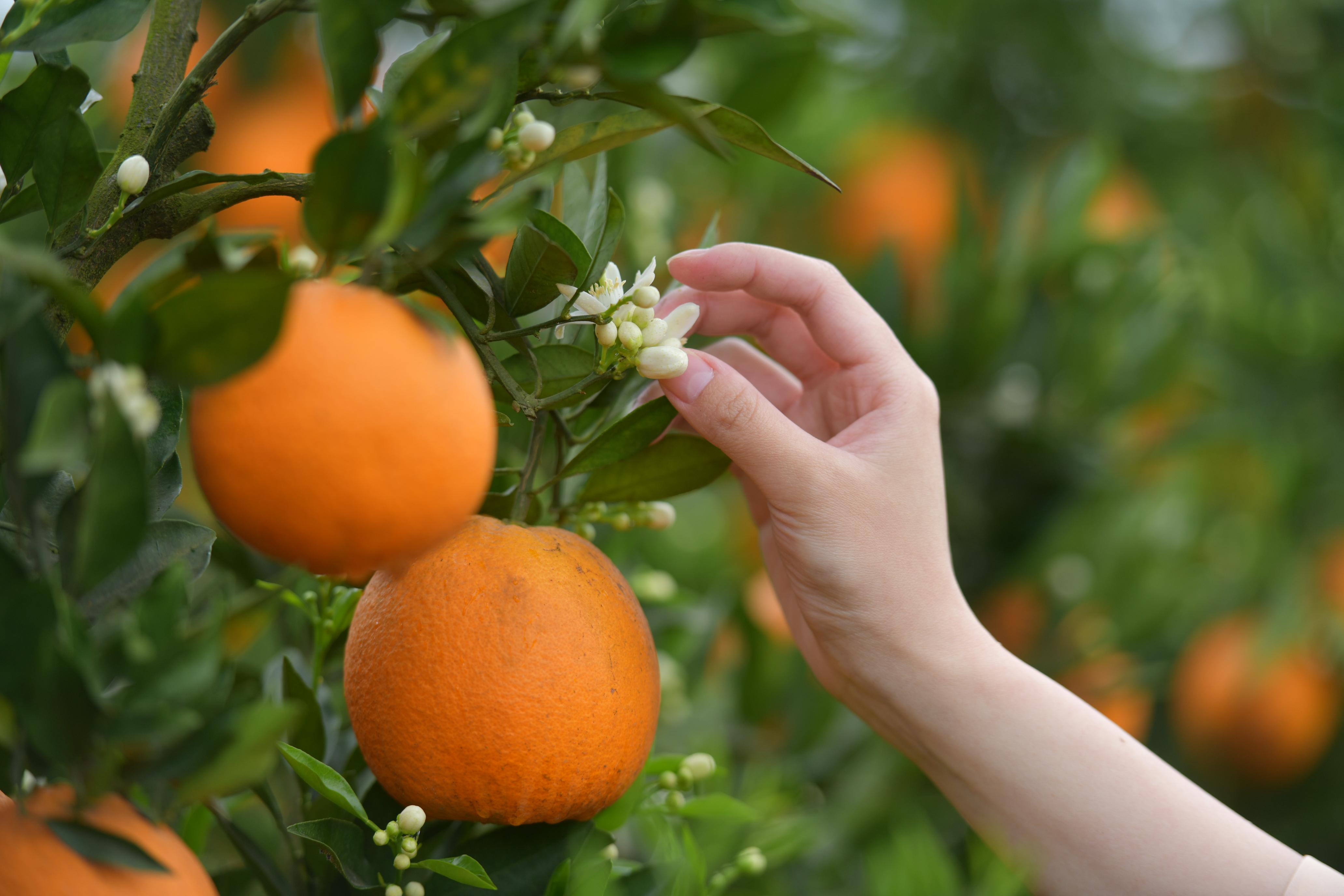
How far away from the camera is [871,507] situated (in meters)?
0.59

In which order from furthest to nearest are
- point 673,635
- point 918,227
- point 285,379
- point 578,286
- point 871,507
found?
point 918,227
point 673,635
point 871,507
point 578,286
point 285,379

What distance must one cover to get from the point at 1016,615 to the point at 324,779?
3.31ft

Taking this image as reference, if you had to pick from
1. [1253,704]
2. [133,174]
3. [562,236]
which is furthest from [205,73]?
[1253,704]

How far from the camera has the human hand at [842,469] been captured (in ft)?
1.86

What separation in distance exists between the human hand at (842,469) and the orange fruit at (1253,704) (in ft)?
2.90

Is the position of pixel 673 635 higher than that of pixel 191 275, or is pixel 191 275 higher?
pixel 191 275

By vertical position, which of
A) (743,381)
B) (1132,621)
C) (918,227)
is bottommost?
(1132,621)

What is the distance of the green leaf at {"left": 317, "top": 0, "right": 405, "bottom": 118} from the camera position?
32 centimetres

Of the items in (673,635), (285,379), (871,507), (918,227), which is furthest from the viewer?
(918,227)

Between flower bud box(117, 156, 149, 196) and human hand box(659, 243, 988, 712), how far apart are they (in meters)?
0.26

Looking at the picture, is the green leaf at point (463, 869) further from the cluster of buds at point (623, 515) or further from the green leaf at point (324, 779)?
the cluster of buds at point (623, 515)

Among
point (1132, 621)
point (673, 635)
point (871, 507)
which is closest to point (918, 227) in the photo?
point (1132, 621)

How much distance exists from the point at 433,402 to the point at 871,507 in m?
0.34

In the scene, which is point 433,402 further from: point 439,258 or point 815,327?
point 815,327
